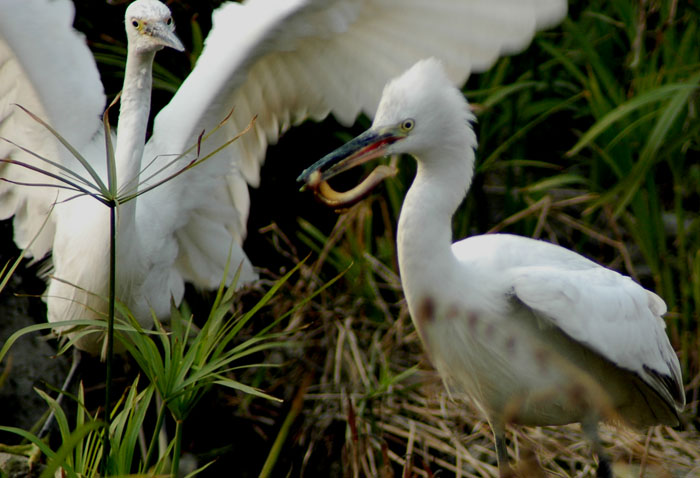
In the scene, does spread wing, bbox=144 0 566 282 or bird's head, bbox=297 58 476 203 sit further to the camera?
spread wing, bbox=144 0 566 282

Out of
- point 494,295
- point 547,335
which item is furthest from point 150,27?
point 547,335

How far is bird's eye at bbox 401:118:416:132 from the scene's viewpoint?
Result: 7.59 ft

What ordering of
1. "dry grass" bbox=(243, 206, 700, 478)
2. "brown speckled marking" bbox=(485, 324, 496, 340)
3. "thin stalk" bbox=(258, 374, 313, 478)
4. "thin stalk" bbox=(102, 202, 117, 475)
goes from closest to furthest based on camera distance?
1. "thin stalk" bbox=(258, 374, 313, 478)
2. "thin stalk" bbox=(102, 202, 117, 475)
3. "brown speckled marking" bbox=(485, 324, 496, 340)
4. "dry grass" bbox=(243, 206, 700, 478)

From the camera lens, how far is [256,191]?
169 inches

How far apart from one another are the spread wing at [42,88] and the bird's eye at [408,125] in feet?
4.30

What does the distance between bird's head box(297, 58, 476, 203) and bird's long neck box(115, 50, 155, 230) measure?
83cm

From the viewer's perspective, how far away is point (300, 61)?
2953mm

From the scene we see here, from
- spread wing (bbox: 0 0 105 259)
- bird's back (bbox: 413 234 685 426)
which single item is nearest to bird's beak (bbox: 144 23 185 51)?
spread wing (bbox: 0 0 105 259)

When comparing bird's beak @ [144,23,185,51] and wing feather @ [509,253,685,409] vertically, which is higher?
bird's beak @ [144,23,185,51]

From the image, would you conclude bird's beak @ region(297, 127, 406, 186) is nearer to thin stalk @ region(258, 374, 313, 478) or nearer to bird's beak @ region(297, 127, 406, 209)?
bird's beak @ region(297, 127, 406, 209)

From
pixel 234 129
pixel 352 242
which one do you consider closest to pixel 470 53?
pixel 234 129

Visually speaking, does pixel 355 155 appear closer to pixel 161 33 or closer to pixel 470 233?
pixel 161 33

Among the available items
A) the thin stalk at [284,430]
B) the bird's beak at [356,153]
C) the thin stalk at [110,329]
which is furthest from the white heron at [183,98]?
the thin stalk at [284,430]

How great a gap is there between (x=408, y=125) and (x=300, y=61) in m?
0.77
